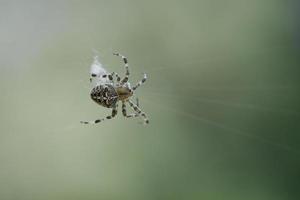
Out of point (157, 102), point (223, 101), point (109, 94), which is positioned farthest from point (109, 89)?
point (223, 101)

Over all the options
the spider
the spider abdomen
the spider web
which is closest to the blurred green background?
the spider web

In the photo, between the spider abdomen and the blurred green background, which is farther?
the blurred green background

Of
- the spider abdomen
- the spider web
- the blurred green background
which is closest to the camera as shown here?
the spider abdomen

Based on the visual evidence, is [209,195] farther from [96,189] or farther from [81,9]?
[81,9]

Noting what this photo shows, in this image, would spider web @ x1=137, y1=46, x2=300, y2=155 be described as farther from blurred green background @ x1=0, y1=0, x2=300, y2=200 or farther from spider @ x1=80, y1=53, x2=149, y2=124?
spider @ x1=80, y1=53, x2=149, y2=124

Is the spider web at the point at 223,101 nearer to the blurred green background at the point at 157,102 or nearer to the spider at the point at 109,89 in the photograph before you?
the blurred green background at the point at 157,102

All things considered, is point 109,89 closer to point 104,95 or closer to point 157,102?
point 104,95

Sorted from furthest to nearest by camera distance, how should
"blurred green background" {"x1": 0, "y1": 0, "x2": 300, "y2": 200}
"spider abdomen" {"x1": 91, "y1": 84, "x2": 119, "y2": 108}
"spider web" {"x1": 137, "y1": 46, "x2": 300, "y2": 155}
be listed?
"spider web" {"x1": 137, "y1": 46, "x2": 300, "y2": 155} → "blurred green background" {"x1": 0, "y1": 0, "x2": 300, "y2": 200} → "spider abdomen" {"x1": 91, "y1": 84, "x2": 119, "y2": 108}

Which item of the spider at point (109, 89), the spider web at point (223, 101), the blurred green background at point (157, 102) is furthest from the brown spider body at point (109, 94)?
the spider web at point (223, 101)
